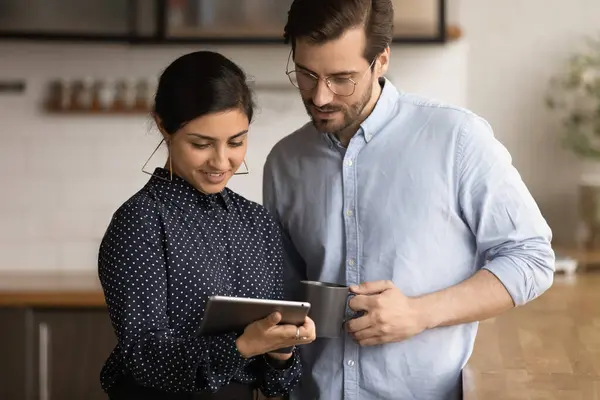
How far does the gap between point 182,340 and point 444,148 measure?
25.0 inches

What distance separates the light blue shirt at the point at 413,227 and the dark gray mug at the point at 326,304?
0.51 feet

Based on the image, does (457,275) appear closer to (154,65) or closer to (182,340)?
(182,340)

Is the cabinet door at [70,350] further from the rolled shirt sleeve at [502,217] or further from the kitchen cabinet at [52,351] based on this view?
the rolled shirt sleeve at [502,217]

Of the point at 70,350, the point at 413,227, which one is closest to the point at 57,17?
the point at 70,350

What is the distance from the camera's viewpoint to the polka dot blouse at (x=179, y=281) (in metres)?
1.75

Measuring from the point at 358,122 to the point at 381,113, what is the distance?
0.16 feet

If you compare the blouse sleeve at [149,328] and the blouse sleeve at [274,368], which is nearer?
the blouse sleeve at [149,328]

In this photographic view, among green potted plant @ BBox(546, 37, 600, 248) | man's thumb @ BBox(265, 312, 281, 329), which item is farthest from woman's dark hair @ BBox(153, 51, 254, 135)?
green potted plant @ BBox(546, 37, 600, 248)

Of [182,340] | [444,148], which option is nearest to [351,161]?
[444,148]

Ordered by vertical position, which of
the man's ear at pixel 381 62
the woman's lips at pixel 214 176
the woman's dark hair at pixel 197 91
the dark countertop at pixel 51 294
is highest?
the man's ear at pixel 381 62

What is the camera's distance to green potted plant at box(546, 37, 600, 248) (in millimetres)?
3859

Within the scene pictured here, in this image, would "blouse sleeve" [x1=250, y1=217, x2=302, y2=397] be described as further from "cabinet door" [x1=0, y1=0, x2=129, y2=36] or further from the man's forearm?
"cabinet door" [x1=0, y1=0, x2=129, y2=36]

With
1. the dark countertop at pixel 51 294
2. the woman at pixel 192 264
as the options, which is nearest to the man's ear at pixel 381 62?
the woman at pixel 192 264

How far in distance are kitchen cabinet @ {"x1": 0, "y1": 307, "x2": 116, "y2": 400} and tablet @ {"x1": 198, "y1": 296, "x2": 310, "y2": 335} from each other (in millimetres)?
1758
